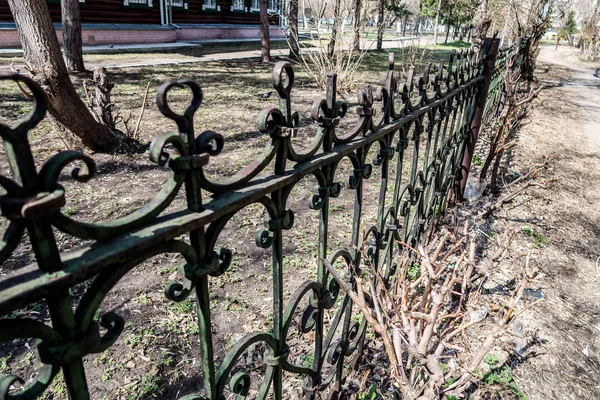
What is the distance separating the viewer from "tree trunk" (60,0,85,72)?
955 cm

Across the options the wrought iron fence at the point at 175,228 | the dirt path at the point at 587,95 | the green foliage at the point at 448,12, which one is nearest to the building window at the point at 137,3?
the dirt path at the point at 587,95

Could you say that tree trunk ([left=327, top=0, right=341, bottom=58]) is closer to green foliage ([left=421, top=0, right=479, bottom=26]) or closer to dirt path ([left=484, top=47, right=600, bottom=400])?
dirt path ([left=484, top=47, right=600, bottom=400])

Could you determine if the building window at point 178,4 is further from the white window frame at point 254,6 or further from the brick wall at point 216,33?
the white window frame at point 254,6

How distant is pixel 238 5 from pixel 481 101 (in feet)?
81.0

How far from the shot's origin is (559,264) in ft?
10.7

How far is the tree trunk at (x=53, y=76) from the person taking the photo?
4734 mm

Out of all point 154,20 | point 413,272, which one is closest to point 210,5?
point 154,20

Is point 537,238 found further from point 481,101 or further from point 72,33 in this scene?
point 72,33

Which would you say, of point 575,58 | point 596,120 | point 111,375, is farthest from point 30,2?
point 575,58

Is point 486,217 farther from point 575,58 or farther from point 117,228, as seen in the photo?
point 575,58

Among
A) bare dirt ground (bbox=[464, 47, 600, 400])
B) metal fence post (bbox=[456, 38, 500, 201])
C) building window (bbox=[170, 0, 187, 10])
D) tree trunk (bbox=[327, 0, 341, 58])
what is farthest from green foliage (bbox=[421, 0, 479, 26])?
metal fence post (bbox=[456, 38, 500, 201])

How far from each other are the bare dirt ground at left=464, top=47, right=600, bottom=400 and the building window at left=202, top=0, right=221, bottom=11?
2062 centimetres

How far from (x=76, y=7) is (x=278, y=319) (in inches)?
443

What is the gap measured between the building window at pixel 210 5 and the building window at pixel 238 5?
133 centimetres
